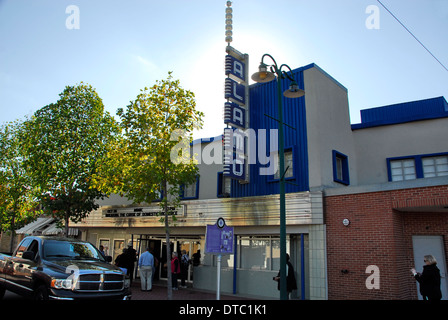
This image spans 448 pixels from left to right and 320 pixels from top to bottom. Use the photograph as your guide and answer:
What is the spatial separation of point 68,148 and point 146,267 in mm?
8506

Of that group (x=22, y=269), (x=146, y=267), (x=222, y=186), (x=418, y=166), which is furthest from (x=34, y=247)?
(x=418, y=166)

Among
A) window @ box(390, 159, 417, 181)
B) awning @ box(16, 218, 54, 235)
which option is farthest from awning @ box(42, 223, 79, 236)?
window @ box(390, 159, 417, 181)

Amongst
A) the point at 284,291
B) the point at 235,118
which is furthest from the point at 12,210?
the point at 284,291

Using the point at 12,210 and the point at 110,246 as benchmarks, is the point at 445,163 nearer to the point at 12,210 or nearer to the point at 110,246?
the point at 110,246

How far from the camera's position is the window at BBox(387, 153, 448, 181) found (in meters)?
14.5

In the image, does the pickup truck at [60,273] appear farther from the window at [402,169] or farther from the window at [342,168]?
the window at [402,169]

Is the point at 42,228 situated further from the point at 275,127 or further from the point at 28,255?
the point at 275,127

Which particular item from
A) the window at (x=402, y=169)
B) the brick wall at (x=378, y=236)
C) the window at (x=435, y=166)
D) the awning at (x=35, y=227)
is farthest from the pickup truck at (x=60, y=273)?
the awning at (x=35, y=227)

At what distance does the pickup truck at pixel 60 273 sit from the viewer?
7.93 metres

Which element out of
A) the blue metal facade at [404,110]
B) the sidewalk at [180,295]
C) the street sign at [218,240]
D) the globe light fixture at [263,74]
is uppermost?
the blue metal facade at [404,110]

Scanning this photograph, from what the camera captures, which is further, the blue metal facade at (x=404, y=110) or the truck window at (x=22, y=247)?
the blue metal facade at (x=404, y=110)

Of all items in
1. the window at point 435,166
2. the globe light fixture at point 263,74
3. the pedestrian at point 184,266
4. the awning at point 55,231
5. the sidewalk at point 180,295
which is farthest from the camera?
the awning at point 55,231

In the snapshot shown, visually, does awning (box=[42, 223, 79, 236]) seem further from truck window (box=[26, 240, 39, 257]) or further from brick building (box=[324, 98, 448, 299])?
brick building (box=[324, 98, 448, 299])
